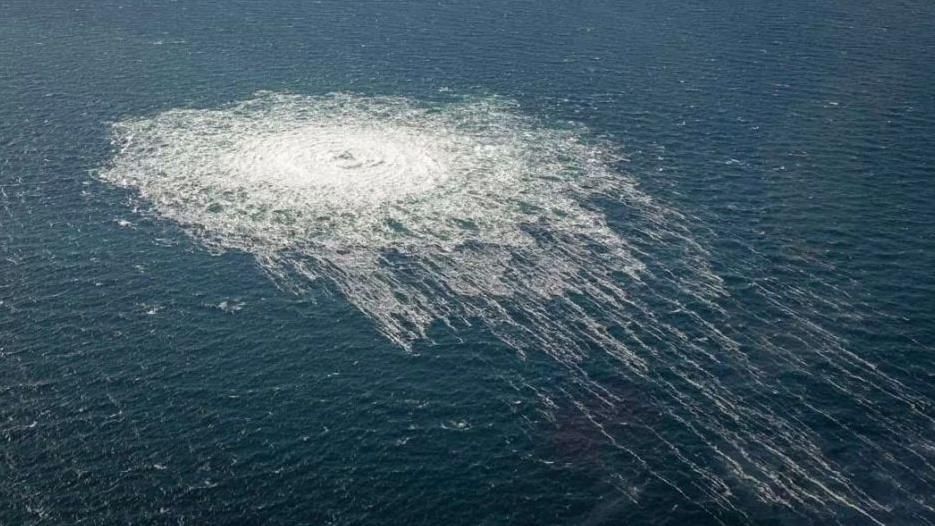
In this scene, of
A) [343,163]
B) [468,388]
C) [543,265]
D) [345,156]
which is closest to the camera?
[468,388]

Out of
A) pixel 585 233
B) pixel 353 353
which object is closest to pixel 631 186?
pixel 585 233

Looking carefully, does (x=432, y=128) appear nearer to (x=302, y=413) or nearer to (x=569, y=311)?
(x=569, y=311)

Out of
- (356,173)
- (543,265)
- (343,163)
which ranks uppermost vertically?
(543,265)

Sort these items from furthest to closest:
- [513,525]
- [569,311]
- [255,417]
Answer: [569,311], [255,417], [513,525]

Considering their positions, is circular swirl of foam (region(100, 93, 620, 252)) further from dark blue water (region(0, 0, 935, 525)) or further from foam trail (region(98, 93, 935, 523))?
dark blue water (region(0, 0, 935, 525))

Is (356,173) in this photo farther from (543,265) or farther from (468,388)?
(468,388)

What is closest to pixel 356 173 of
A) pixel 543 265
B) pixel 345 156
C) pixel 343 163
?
pixel 343 163

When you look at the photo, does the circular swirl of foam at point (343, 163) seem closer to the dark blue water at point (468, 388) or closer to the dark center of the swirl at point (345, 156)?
the dark center of the swirl at point (345, 156)

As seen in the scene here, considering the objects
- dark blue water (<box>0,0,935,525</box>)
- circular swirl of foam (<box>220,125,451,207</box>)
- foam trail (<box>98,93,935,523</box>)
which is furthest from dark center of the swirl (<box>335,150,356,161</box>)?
dark blue water (<box>0,0,935,525</box>)

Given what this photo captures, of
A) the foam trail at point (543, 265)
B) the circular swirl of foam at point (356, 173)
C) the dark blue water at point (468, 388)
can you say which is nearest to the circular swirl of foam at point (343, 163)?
the circular swirl of foam at point (356, 173)
